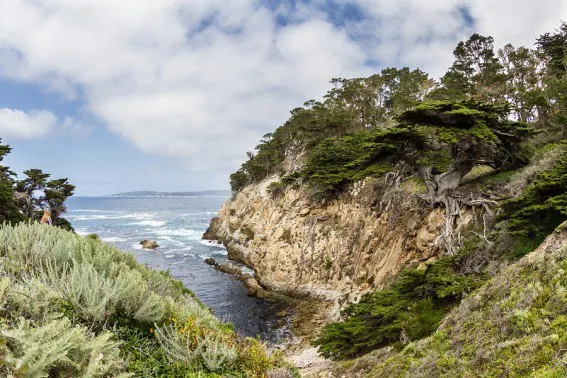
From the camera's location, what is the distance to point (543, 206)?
31.2 ft

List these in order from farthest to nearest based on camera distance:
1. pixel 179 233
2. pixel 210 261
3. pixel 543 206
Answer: pixel 179 233
pixel 210 261
pixel 543 206

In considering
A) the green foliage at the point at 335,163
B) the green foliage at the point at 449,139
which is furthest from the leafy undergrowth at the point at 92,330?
the green foliage at the point at 335,163

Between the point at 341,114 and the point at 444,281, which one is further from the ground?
the point at 341,114

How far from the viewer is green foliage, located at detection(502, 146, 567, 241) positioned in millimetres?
9523

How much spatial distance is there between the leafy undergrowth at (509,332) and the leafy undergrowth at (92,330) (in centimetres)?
266

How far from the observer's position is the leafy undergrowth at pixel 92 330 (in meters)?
2.99

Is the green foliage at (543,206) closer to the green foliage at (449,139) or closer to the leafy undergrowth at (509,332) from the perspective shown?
the leafy undergrowth at (509,332)

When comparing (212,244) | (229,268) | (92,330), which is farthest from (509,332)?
(212,244)

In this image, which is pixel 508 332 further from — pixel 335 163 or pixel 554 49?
pixel 554 49

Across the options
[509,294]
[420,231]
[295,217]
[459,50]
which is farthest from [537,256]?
[459,50]

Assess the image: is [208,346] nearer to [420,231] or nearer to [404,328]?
[404,328]

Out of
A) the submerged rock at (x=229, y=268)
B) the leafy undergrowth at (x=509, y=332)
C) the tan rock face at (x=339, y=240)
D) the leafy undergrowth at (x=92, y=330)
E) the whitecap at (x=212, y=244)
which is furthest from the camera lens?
the whitecap at (x=212, y=244)

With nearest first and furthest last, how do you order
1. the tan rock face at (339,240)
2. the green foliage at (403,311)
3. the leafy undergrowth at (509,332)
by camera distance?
1. the leafy undergrowth at (509,332)
2. the green foliage at (403,311)
3. the tan rock face at (339,240)

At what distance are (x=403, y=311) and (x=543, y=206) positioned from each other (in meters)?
5.04
